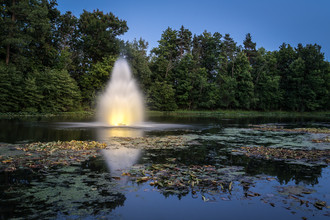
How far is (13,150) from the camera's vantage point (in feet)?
34.4

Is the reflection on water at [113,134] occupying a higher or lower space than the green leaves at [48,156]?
higher

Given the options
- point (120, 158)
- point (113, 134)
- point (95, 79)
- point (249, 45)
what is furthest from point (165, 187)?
point (249, 45)

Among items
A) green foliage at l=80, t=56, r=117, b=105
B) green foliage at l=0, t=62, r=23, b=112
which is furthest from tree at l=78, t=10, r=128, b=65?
green foliage at l=0, t=62, r=23, b=112

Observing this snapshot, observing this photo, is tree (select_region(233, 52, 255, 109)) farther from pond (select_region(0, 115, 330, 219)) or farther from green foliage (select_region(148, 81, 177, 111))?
pond (select_region(0, 115, 330, 219))

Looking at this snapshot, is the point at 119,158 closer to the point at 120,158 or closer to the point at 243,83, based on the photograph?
the point at 120,158

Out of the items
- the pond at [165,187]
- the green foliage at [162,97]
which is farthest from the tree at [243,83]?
the pond at [165,187]

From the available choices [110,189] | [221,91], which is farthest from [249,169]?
[221,91]

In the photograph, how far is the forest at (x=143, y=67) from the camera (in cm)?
3769

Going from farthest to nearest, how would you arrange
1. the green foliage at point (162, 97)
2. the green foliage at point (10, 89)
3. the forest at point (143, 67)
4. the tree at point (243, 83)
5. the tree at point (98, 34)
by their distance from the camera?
the tree at point (243, 83) < the green foliage at point (162, 97) < the tree at point (98, 34) < the forest at point (143, 67) < the green foliage at point (10, 89)

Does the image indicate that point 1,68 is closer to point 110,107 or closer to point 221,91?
point 110,107

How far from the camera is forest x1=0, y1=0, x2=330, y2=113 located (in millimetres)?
37688

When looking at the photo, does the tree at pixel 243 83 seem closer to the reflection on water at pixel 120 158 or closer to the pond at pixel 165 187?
the pond at pixel 165 187

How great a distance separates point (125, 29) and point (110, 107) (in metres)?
31.3

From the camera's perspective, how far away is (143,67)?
52219mm
